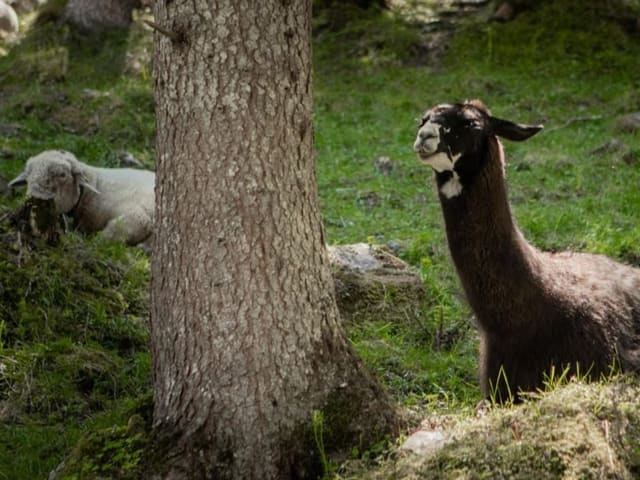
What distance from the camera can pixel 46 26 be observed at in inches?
763

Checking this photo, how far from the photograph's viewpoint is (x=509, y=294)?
548cm

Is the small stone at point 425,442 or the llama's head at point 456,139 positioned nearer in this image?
the small stone at point 425,442

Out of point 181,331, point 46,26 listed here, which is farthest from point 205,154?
point 46,26

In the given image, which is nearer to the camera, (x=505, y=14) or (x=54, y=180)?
(x=54, y=180)

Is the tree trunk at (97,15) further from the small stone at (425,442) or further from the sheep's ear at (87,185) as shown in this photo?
the small stone at (425,442)

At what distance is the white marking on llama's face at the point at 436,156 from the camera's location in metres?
5.42

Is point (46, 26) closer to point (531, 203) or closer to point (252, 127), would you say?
point (531, 203)

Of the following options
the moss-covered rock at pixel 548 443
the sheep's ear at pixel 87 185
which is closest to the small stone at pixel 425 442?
the moss-covered rock at pixel 548 443

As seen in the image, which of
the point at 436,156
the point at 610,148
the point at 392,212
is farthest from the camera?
the point at 610,148

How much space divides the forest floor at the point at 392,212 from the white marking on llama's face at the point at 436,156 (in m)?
1.23

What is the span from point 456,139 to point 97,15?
49.9 ft

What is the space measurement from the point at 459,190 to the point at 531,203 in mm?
5791

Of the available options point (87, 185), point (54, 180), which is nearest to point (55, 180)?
point (54, 180)

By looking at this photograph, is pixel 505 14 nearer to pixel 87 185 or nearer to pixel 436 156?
pixel 87 185
